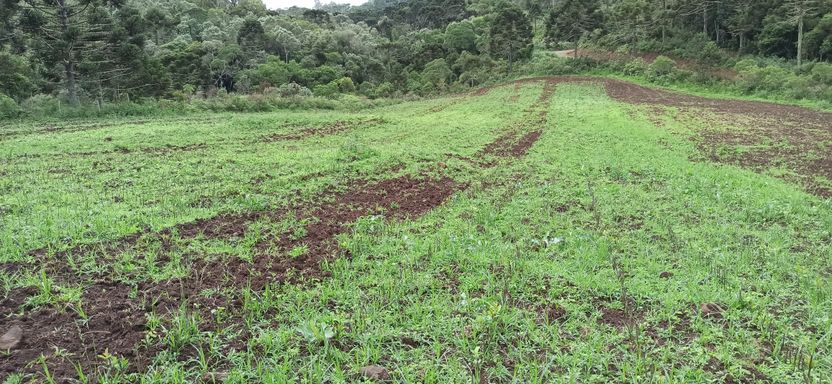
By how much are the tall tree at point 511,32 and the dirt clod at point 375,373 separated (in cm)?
4976

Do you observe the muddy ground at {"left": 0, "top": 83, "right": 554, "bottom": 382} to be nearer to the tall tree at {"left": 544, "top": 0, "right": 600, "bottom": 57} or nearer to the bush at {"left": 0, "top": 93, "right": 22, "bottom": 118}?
the bush at {"left": 0, "top": 93, "right": 22, "bottom": 118}

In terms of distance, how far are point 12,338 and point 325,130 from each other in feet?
51.9

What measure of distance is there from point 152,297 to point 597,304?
4.69 metres

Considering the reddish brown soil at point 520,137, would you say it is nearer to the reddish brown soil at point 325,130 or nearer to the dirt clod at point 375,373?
the reddish brown soil at point 325,130

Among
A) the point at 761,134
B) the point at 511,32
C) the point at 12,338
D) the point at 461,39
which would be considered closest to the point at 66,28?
the point at 12,338

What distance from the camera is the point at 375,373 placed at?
3629 millimetres

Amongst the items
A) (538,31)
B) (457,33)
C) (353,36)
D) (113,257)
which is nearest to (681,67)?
(457,33)

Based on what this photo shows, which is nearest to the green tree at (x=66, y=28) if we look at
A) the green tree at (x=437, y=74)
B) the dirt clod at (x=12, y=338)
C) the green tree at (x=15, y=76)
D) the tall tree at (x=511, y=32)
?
the green tree at (x=15, y=76)

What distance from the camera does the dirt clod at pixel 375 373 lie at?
3596 millimetres

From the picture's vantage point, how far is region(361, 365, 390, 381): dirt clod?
11.8 feet

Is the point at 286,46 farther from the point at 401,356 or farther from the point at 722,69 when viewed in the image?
the point at 401,356

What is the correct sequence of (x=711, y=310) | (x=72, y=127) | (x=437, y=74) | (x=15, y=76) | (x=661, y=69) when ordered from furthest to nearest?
1. (x=437, y=74)
2. (x=661, y=69)
3. (x=15, y=76)
4. (x=72, y=127)
5. (x=711, y=310)

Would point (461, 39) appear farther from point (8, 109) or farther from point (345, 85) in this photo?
point (8, 109)

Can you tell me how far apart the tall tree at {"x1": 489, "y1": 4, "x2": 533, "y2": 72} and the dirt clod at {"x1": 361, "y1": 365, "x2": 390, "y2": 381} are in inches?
1959
